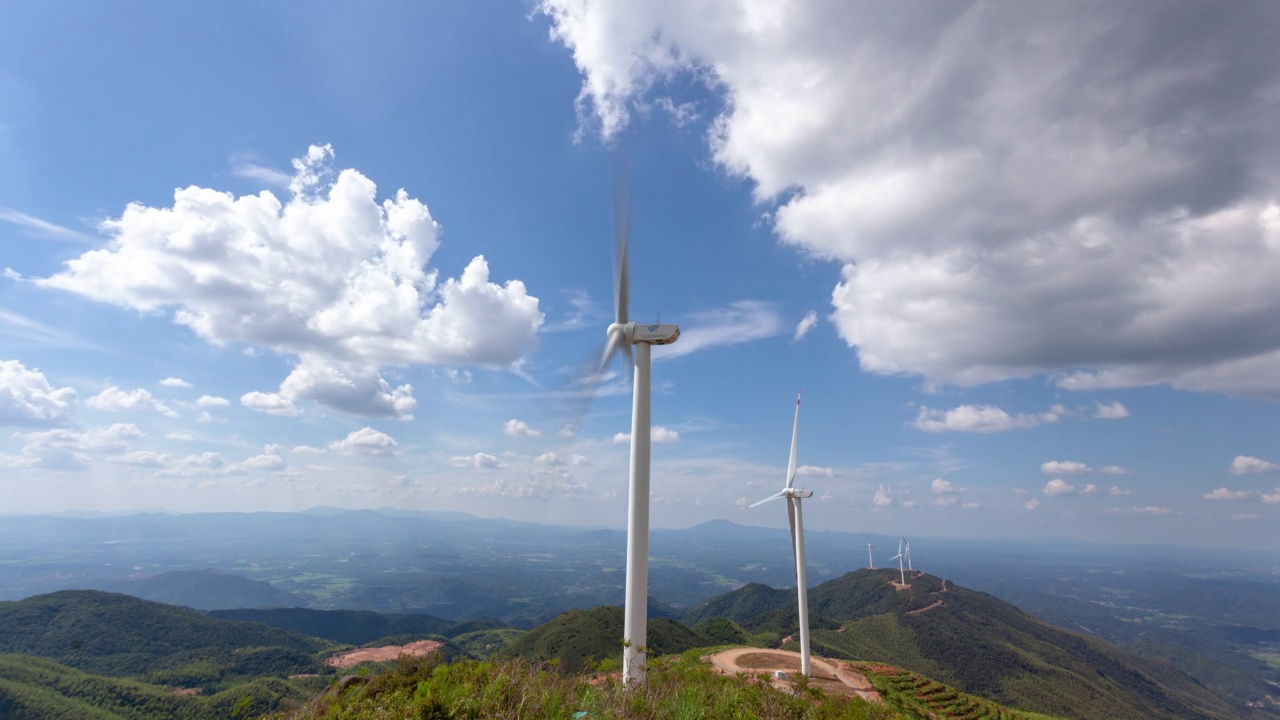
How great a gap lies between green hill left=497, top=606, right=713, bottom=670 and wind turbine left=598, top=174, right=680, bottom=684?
8271 centimetres

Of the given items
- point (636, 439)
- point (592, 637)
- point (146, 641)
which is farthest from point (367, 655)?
point (636, 439)

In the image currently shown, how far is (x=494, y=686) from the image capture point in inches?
475

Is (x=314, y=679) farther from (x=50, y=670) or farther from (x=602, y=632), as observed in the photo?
(x=602, y=632)

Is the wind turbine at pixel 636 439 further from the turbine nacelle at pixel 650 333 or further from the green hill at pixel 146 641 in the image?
the green hill at pixel 146 641

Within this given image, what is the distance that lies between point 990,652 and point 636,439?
163850mm

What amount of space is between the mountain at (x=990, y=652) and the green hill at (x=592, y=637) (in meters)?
31.9

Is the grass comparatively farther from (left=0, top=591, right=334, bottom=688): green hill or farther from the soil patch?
(left=0, top=591, right=334, bottom=688): green hill

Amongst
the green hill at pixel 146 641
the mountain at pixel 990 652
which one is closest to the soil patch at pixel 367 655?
the green hill at pixel 146 641

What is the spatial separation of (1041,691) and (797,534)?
126 meters

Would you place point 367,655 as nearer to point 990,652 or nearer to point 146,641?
point 146,641

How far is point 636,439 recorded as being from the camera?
20047 millimetres

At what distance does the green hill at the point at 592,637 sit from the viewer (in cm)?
9700

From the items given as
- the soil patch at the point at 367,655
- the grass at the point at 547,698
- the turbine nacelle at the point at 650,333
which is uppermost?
the turbine nacelle at the point at 650,333

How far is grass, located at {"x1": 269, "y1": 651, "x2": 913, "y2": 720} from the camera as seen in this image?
1148 cm
